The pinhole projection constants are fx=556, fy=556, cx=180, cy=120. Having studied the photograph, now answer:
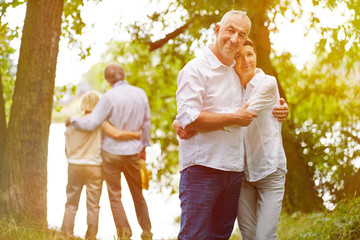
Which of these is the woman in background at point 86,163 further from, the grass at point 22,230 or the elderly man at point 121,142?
the grass at point 22,230

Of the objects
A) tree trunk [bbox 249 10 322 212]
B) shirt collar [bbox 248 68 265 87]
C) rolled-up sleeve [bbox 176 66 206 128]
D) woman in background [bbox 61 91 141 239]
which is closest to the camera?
rolled-up sleeve [bbox 176 66 206 128]

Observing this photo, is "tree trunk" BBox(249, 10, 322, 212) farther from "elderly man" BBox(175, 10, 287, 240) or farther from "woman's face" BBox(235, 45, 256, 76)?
"elderly man" BBox(175, 10, 287, 240)

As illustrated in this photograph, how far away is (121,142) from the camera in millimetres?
6633

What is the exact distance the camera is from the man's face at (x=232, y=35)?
3.67 metres

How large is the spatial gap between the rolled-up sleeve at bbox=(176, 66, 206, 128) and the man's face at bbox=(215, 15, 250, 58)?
0.28m

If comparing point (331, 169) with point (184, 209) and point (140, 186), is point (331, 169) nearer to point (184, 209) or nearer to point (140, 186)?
point (140, 186)

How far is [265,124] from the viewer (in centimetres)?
392

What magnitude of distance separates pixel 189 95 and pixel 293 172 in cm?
517

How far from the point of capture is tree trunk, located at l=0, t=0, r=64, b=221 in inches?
239

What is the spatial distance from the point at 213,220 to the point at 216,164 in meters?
0.48

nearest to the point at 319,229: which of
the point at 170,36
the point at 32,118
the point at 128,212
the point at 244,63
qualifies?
the point at 244,63

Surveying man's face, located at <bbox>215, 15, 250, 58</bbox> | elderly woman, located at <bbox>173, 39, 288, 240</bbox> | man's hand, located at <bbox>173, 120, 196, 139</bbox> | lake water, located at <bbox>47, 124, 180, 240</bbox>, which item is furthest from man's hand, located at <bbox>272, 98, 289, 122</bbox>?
lake water, located at <bbox>47, 124, 180, 240</bbox>

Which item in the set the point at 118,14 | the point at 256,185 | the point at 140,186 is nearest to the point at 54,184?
the point at 118,14

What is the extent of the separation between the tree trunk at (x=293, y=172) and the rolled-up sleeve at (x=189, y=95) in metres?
4.60
